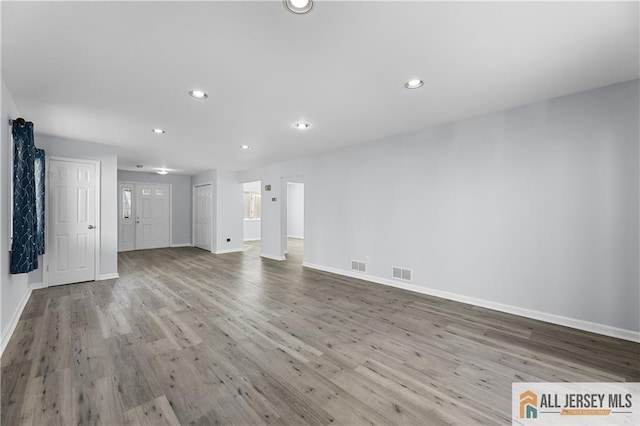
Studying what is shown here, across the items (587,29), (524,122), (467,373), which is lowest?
(467,373)

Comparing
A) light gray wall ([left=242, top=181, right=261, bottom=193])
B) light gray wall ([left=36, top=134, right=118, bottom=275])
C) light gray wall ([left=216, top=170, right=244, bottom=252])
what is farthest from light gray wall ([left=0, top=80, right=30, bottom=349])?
light gray wall ([left=242, top=181, right=261, bottom=193])

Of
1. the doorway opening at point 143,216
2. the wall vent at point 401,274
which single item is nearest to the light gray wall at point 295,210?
the doorway opening at point 143,216

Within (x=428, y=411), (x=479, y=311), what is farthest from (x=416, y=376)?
(x=479, y=311)

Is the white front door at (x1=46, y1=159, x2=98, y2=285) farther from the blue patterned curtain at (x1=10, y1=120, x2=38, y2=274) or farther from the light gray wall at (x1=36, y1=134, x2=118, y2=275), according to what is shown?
the blue patterned curtain at (x1=10, y1=120, x2=38, y2=274)

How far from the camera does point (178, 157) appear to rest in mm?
5977

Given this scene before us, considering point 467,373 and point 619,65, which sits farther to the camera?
point 619,65

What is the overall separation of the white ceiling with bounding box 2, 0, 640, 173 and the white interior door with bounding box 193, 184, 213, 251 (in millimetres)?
4817

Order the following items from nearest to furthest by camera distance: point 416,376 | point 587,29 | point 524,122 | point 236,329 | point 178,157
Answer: point 587,29
point 416,376
point 236,329
point 524,122
point 178,157

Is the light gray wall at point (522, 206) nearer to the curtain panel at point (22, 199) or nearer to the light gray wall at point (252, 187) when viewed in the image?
the curtain panel at point (22, 199)

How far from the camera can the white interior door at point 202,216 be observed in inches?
327

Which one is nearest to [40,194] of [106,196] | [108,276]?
[106,196]

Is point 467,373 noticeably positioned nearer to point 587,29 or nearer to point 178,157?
point 587,29

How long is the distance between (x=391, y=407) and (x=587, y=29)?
9.56ft

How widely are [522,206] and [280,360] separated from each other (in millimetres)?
3238
